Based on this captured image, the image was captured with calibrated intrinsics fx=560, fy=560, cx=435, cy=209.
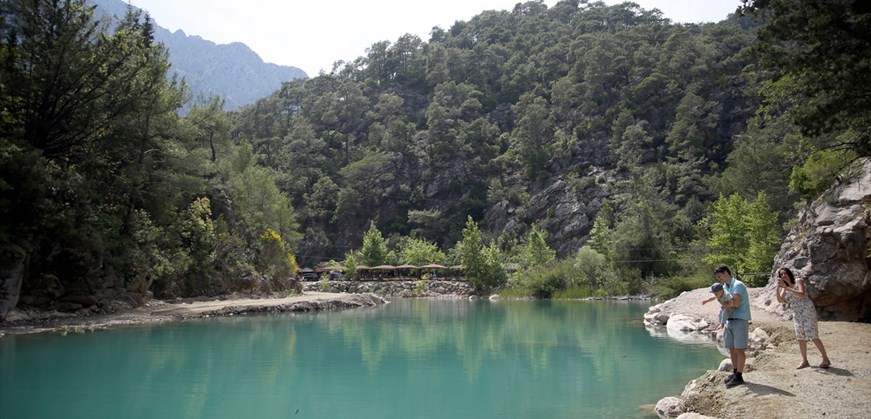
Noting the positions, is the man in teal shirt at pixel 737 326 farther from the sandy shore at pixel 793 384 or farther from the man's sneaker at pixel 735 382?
the sandy shore at pixel 793 384

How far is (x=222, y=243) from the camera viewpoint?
29375 mm

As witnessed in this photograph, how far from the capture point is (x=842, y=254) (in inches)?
447

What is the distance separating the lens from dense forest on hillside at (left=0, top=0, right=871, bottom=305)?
16.1 m

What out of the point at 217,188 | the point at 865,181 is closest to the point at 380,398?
the point at 865,181

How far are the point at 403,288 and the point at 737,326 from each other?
4272cm

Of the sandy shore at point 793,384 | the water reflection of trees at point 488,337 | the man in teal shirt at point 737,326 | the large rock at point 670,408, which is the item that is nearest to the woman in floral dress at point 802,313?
the sandy shore at point 793,384

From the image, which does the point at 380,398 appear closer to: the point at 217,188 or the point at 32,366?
the point at 32,366

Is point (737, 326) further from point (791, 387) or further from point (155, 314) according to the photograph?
point (155, 314)

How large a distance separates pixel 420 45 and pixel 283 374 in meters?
98.0

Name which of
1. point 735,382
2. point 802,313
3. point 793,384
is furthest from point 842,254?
point 735,382

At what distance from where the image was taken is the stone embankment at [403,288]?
47031 mm

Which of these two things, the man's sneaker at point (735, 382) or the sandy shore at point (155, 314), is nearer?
the man's sneaker at point (735, 382)

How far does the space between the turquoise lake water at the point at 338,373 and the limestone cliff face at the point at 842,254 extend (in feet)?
8.50

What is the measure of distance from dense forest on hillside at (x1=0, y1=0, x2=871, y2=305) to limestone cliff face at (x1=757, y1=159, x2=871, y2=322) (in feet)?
3.60
